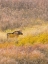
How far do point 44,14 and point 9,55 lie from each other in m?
22.7

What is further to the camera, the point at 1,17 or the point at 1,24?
the point at 1,17

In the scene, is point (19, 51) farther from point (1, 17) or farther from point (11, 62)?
point (1, 17)

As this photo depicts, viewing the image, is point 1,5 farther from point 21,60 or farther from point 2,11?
point 21,60

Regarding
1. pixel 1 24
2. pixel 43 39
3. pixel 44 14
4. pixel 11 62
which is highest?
pixel 44 14

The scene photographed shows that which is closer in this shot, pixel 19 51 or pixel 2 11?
pixel 19 51

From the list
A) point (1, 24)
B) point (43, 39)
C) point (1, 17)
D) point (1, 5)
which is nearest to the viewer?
point (43, 39)

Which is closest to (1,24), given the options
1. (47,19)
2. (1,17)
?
(1,17)

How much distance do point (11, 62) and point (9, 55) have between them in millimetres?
1241

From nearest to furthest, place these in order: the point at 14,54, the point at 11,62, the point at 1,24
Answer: the point at 11,62 < the point at 14,54 < the point at 1,24

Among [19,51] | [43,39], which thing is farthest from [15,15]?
[19,51]

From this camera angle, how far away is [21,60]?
2003 centimetres

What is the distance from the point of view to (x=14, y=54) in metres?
20.6

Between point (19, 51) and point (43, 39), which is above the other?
point (43, 39)

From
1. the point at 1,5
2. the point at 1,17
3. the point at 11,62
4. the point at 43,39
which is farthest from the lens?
the point at 1,5
